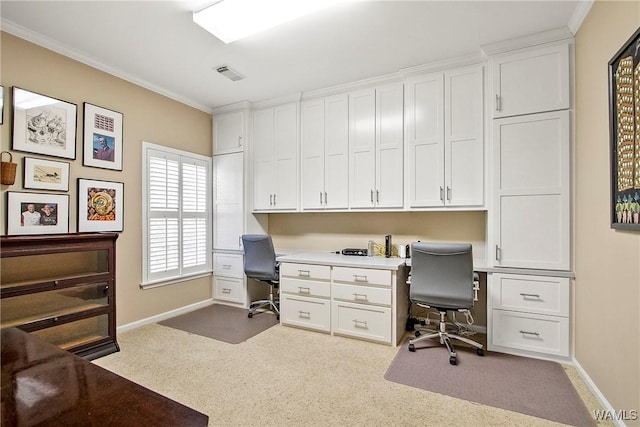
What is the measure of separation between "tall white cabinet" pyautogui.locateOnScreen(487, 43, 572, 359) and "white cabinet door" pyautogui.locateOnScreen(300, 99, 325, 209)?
73.3 inches

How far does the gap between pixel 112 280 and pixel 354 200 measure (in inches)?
102

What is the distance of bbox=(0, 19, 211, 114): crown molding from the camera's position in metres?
2.45

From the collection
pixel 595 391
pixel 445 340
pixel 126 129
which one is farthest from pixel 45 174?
Answer: pixel 595 391

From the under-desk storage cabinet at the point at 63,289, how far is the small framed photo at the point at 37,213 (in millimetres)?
170

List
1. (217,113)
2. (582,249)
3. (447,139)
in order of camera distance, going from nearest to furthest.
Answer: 1. (582,249)
2. (447,139)
3. (217,113)

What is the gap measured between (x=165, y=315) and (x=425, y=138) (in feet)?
12.0

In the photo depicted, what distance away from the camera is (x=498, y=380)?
2.28 meters

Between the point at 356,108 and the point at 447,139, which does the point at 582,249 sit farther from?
the point at 356,108

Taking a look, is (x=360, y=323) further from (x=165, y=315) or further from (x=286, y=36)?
(x=286, y=36)

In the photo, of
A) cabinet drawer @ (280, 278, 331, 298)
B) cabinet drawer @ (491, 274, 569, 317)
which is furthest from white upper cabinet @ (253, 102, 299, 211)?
cabinet drawer @ (491, 274, 569, 317)

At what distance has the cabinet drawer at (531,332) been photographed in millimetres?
2531

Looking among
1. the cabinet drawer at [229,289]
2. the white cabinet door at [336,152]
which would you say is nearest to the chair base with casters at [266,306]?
the cabinet drawer at [229,289]

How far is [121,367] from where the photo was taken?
2.48 meters

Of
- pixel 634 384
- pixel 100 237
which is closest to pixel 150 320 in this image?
pixel 100 237
